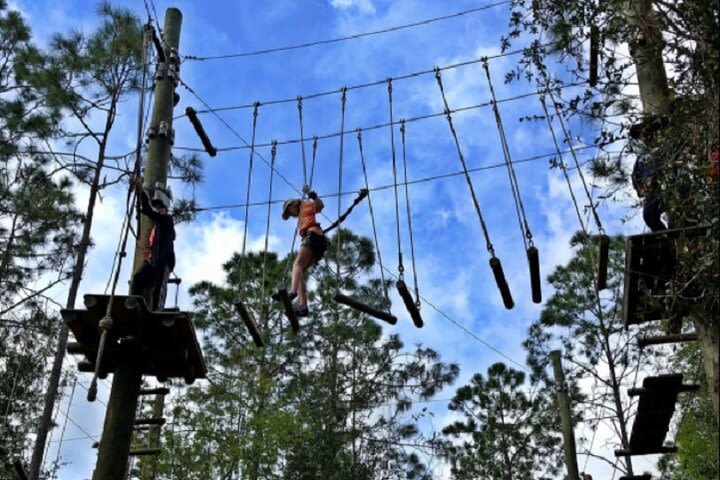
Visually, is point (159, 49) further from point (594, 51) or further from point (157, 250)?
point (594, 51)

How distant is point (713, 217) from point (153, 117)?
4.08 m

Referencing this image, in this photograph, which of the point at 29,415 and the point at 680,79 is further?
the point at 29,415

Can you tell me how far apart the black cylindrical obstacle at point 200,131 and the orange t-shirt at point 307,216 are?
1068 mm

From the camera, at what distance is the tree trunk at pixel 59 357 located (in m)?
7.59

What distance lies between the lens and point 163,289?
573cm

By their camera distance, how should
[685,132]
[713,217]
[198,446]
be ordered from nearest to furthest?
[713,217]
[685,132]
[198,446]

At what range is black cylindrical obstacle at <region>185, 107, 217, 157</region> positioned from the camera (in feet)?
22.2

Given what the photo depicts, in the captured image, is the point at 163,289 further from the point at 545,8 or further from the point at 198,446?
the point at 198,446

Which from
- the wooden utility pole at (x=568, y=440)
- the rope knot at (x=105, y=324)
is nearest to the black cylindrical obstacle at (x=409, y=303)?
the rope knot at (x=105, y=324)

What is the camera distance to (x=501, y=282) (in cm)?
554

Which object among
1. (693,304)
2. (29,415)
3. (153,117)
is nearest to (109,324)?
(153,117)

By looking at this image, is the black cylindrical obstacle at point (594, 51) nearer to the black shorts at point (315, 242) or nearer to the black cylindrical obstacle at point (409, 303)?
the black cylindrical obstacle at point (409, 303)

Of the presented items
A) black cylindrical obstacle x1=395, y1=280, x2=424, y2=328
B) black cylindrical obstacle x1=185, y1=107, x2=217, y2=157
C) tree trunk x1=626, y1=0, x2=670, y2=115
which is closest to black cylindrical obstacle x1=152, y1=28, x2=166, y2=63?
black cylindrical obstacle x1=185, y1=107, x2=217, y2=157

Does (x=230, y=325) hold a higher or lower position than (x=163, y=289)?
higher
